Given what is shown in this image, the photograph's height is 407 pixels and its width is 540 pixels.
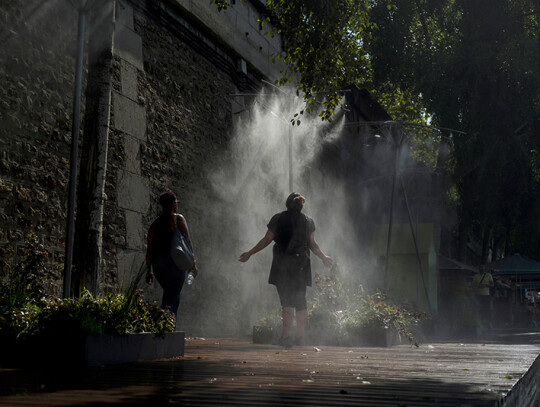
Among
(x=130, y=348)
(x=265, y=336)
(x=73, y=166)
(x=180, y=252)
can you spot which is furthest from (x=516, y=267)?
(x=130, y=348)

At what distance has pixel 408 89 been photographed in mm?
26812

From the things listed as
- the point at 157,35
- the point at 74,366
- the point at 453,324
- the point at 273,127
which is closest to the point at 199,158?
the point at 157,35

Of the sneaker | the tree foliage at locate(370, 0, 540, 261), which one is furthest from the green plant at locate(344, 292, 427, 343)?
the tree foliage at locate(370, 0, 540, 261)

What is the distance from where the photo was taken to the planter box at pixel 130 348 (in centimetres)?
491

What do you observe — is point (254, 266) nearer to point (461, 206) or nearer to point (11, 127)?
point (11, 127)

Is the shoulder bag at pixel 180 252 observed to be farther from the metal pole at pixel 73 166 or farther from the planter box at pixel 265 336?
the planter box at pixel 265 336

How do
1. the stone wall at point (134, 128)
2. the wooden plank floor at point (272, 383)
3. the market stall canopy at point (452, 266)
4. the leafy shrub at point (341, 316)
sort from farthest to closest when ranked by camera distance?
the market stall canopy at point (452, 266) < the leafy shrub at point (341, 316) < the stone wall at point (134, 128) < the wooden plank floor at point (272, 383)

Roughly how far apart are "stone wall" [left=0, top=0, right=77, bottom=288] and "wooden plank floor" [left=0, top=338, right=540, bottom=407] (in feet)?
10.5

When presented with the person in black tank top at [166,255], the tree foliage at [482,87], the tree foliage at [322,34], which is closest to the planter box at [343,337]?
the person in black tank top at [166,255]

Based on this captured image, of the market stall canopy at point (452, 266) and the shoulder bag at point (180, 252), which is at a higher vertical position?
the market stall canopy at point (452, 266)

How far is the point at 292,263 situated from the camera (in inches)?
327

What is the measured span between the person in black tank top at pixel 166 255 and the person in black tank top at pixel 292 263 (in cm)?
139

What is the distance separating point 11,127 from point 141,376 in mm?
4494

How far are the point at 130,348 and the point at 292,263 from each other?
10.7 ft
